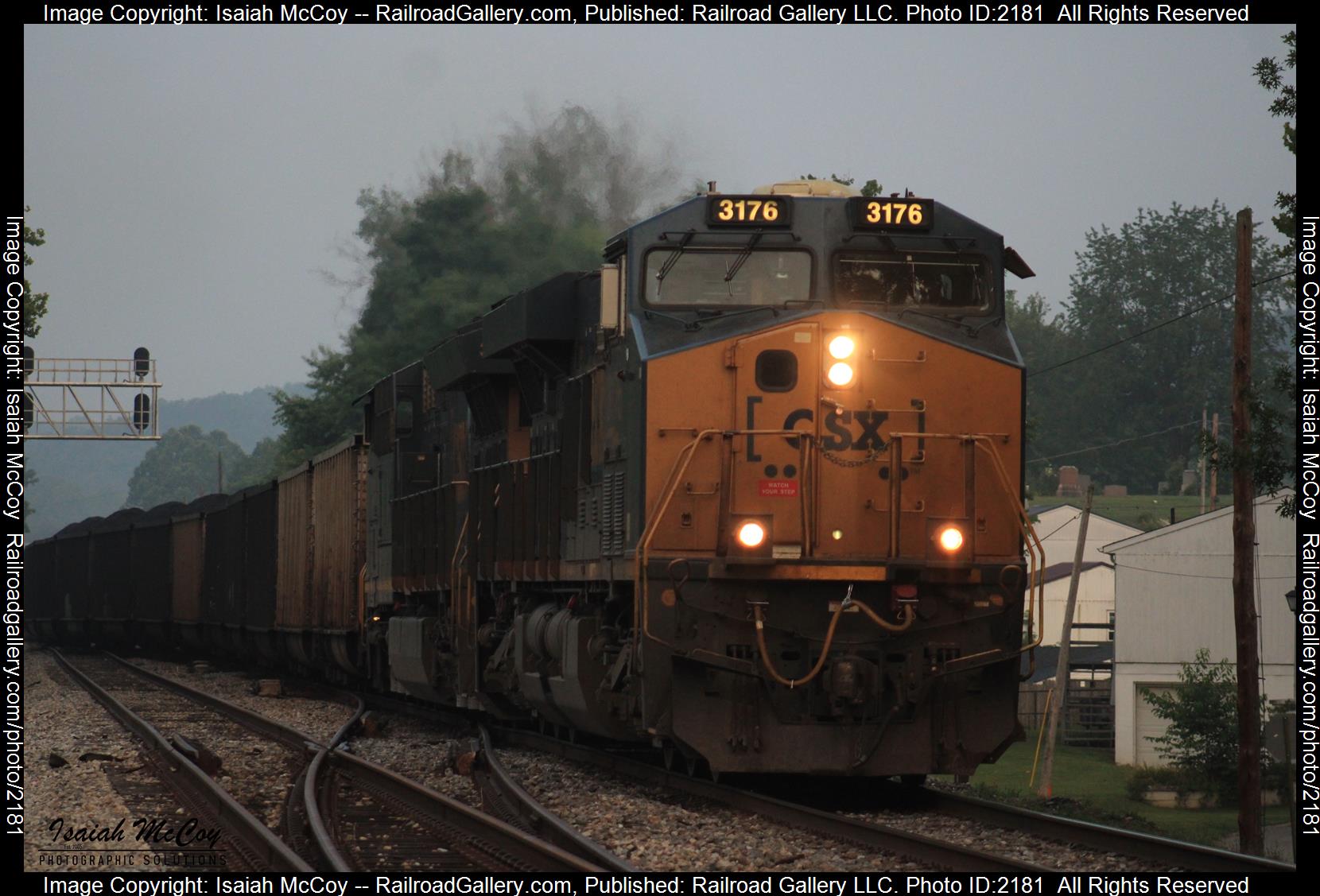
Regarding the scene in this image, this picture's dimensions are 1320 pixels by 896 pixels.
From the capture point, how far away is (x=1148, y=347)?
328ft

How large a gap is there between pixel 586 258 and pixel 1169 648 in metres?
22.5

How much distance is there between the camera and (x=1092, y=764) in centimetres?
4538

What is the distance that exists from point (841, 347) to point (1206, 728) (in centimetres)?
3070

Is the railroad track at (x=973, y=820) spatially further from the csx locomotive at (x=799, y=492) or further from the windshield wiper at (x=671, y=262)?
→ the windshield wiper at (x=671, y=262)

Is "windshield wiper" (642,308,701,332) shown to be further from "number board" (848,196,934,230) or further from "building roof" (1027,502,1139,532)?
"building roof" (1027,502,1139,532)

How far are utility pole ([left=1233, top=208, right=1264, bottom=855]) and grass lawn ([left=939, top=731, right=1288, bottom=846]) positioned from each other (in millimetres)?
5430

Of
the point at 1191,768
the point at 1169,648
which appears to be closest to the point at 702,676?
the point at 1191,768

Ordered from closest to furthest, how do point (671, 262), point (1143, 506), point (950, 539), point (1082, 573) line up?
point (950, 539)
point (671, 262)
point (1082, 573)
point (1143, 506)

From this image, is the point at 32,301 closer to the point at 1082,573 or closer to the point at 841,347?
the point at 841,347

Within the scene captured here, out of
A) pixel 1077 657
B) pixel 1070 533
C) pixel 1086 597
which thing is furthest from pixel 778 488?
pixel 1070 533

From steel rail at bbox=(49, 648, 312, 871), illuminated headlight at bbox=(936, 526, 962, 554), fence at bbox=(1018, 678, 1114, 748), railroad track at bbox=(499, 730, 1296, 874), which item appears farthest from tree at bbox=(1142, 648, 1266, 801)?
illuminated headlight at bbox=(936, 526, 962, 554)

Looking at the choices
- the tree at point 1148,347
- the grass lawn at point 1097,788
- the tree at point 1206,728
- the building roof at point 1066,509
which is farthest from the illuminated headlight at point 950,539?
the tree at point 1148,347

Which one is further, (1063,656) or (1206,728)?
(1206,728)

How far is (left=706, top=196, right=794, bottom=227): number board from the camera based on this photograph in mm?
11852
